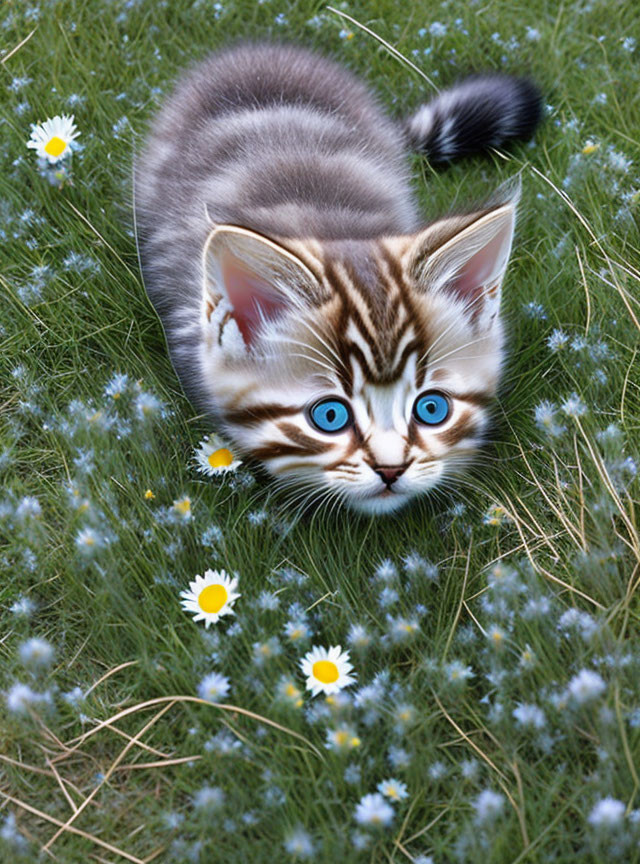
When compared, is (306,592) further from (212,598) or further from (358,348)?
(358,348)

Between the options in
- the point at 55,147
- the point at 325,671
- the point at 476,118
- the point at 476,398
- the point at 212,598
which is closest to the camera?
the point at 325,671

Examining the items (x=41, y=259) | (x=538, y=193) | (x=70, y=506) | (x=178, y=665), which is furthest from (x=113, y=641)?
(x=538, y=193)

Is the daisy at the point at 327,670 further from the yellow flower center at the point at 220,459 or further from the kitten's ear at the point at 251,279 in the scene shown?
the kitten's ear at the point at 251,279

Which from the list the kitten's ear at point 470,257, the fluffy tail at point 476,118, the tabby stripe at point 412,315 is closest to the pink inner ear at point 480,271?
the kitten's ear at point 470,257

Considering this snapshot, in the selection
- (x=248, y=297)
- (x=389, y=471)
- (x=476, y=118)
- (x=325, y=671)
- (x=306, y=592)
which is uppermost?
(x=476, y=118)

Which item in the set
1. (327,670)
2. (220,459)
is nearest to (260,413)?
(220,459)

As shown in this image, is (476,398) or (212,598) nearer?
(212,598)
